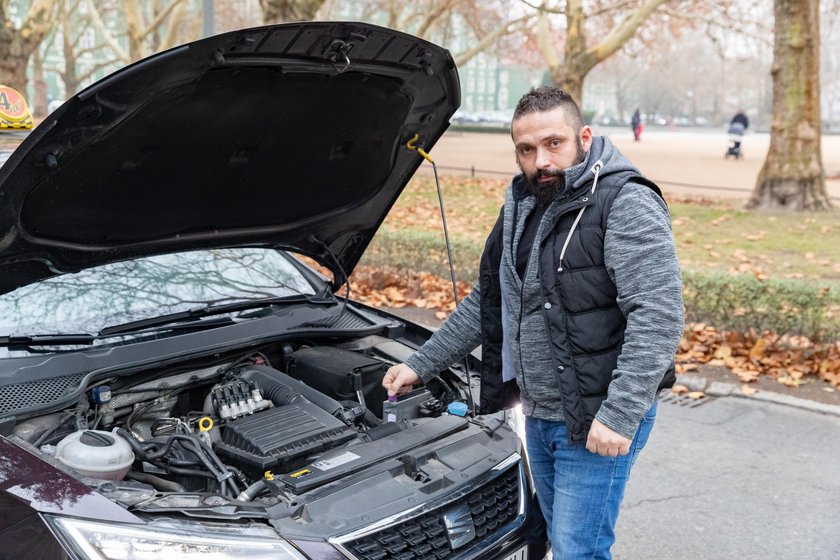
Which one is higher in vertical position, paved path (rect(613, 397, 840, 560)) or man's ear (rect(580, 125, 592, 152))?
man's ear (rect(580, 125, 592, 152))

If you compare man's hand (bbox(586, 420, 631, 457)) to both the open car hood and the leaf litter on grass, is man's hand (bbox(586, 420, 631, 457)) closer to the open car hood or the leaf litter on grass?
the open car hood

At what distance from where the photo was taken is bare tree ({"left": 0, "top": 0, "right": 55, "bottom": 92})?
53.6 ft

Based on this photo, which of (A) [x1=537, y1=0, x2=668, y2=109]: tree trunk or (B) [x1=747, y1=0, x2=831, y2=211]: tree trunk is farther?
(A) [x1=537, y1=0, x2=668, y2=109]: tree trunk

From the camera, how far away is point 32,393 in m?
2.82

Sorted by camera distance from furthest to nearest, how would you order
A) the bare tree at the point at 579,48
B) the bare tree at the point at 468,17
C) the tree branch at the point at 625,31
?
1. the bare tree at the point at 468,17
2. the bare tree at the point at 579,48
3. the tree branch at the point at 625,31

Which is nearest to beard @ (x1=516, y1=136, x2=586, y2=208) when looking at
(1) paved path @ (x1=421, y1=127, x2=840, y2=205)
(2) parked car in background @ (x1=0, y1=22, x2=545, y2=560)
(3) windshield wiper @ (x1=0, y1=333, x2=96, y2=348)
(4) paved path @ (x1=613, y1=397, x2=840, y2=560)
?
(2) parked car in background @ (x1=0, y1=22, x2=545, y2=560)

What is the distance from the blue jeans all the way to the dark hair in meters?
0.97

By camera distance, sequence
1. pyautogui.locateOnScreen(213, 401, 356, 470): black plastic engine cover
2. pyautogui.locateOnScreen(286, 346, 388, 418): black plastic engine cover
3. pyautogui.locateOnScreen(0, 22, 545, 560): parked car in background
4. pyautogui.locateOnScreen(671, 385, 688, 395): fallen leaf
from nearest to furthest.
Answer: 1. pyautogui.locateOnScreen(0, 22, 545, 560): parked car in background
2. pyautogui.locateOnScreen(213, 401, 356, 470): black plastic engine cover
3. pyautogui.locateOnScreen(286, 346, 388, 418): black plastic engine cover
4. pyautogui.locateOnScreen(671, 385, 688, 395): fallen leaf

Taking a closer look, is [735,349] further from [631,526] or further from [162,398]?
[162,398]

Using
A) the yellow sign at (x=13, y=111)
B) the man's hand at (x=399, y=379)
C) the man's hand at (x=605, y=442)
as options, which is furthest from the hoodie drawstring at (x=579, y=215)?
the yellow sign at (x=13, y=111)

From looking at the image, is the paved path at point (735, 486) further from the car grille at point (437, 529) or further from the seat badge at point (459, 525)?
the seat badge at point (459, 525)

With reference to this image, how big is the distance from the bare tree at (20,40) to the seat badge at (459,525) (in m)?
16.4

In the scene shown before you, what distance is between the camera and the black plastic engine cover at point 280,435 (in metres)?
2.74

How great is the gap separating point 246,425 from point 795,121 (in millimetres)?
12293
